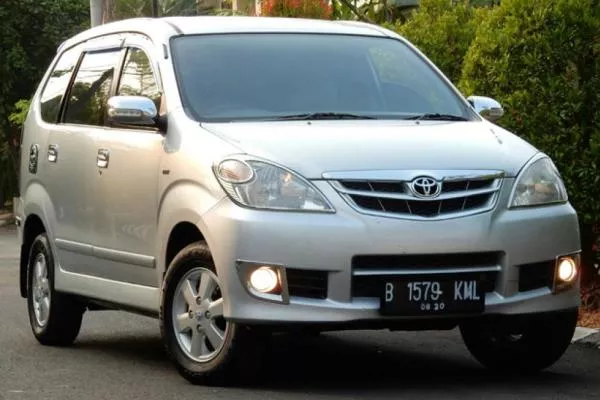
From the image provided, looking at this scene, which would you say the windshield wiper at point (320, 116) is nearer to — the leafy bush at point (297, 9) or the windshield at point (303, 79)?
the windshield at point (303, 79)

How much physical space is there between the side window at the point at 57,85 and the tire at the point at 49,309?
0.78m

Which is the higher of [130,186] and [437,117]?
[437,117]

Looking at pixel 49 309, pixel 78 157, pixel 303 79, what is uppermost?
pixel 303 79

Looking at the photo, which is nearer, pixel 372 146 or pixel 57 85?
pixel 372 146

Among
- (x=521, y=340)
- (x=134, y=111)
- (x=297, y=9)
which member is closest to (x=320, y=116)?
(x=134, y=111)

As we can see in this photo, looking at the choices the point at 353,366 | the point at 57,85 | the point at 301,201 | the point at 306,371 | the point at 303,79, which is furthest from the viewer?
the point at 57,85

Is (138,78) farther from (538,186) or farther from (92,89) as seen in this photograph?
(538,186)

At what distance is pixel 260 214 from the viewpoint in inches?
294

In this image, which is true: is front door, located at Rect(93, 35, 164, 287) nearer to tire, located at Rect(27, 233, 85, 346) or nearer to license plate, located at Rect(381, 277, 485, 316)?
tire, located at Rect(27, 233, 85, 346)

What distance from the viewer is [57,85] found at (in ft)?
34.4

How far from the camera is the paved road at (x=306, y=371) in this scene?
781 cm

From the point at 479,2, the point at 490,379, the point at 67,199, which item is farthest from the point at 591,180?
the point at 479,2

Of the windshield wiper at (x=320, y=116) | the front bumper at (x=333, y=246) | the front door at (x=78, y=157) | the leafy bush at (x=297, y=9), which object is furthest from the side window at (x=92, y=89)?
the leafy bush at (x=297, y=9)

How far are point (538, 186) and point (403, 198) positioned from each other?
2.54 ft
